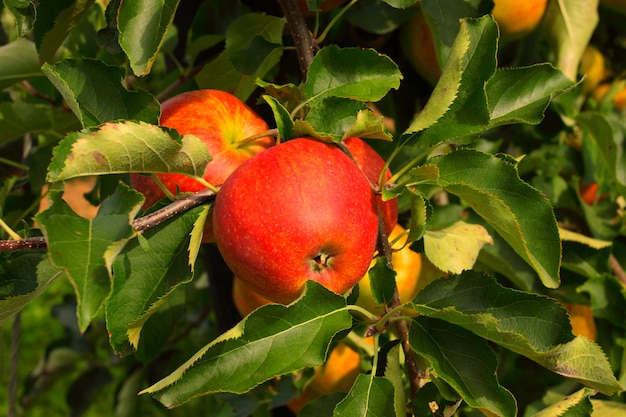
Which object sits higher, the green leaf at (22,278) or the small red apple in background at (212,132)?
the small red apple in background at (212,132)

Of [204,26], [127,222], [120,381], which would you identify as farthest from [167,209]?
[120,381]

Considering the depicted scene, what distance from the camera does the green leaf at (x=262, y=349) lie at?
21.9 inches

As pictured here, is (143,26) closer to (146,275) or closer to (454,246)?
(146,275)

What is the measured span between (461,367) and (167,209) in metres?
0.28

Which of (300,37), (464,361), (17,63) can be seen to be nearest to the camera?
(464,361)

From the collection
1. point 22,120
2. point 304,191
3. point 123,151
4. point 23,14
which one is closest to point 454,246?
point 304,191

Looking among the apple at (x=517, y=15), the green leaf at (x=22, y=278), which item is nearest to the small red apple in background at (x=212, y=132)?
the green leaf at (x=22, y=278)

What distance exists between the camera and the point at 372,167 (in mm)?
717

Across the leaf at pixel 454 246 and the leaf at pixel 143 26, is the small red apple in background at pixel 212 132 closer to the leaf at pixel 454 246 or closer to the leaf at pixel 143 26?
the leaf at pixel 143 26

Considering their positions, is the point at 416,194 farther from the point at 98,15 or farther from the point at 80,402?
the point at 80,402

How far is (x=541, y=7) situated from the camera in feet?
3.57

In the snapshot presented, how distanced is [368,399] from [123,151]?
0.93ft

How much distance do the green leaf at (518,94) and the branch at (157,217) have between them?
0.28 meters

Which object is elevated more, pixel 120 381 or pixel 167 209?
pixel 167 209
